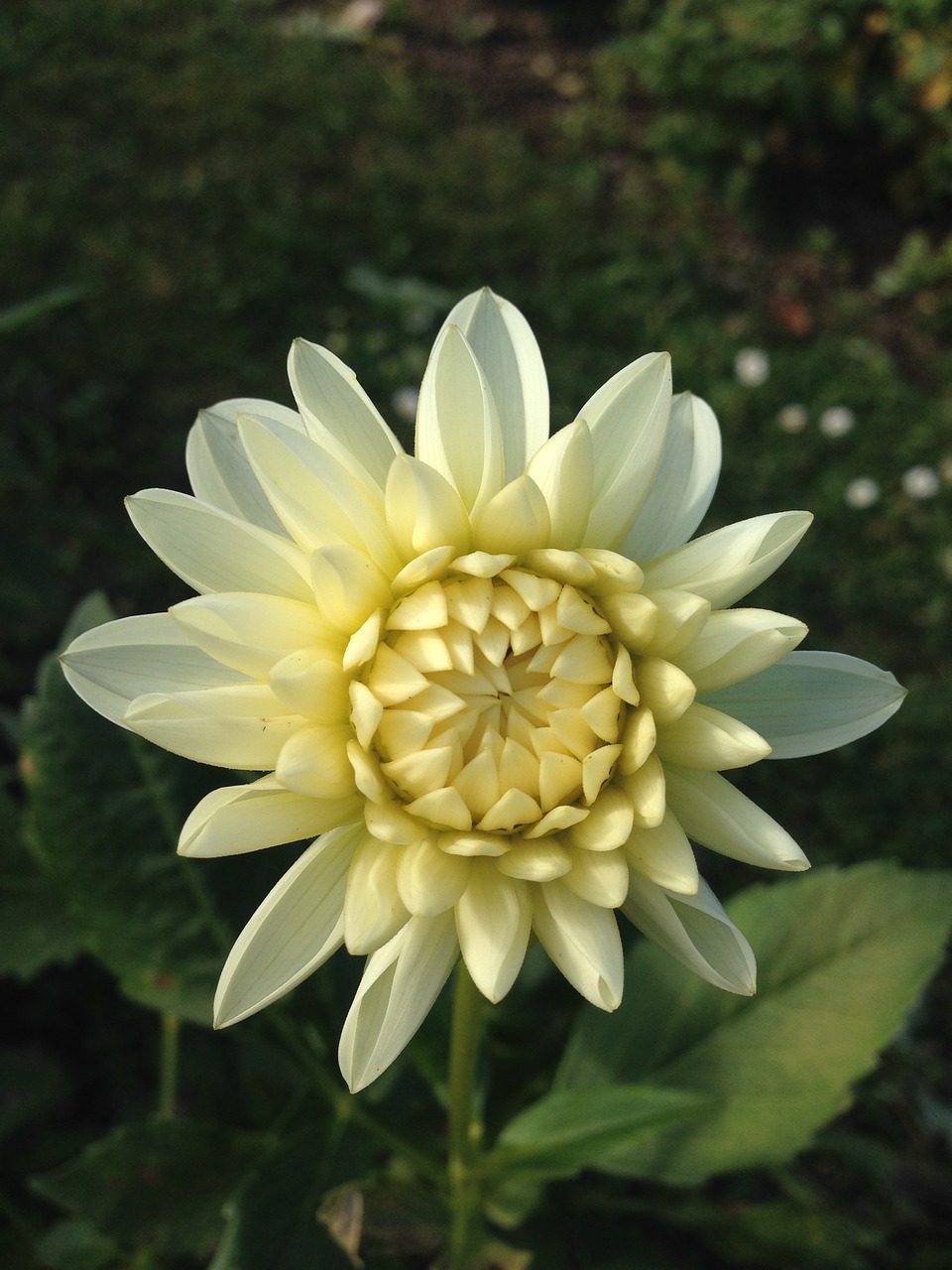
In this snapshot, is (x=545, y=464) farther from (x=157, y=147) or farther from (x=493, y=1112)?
(x=157, y=147)

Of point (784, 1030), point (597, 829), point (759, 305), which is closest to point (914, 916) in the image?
point (784, 1030)

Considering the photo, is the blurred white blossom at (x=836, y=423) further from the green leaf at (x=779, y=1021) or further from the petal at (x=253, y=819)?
the petal at (x=253, y=819)

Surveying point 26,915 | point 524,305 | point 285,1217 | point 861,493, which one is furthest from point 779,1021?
point 524,305

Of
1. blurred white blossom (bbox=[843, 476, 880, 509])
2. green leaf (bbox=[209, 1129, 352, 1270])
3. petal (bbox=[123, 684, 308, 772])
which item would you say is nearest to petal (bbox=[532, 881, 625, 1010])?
petal (bbox=[123, 684, 308, 772])

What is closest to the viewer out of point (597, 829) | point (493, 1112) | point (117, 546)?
point (597, 829)

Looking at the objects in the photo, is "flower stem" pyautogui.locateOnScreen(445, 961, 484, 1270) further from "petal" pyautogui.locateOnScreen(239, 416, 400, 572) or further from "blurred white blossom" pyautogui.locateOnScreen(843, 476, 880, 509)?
"blurred white blossom" pyautogui.locateOnScreen(843, 476, 880, 509)

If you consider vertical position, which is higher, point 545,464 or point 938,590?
point 545,464

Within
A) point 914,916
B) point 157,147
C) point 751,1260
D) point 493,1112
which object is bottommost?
point 751,1260

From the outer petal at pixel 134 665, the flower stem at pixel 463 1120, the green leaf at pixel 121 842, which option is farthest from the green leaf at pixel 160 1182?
the outer petal at pixel 134 665
